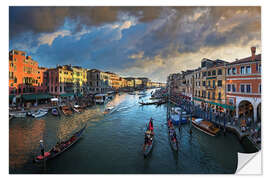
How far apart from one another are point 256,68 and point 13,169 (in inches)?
583

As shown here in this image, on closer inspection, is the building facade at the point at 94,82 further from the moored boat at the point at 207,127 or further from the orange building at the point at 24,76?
the moored boat at the point at 207,127

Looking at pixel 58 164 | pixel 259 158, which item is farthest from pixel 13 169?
pixel 259 158

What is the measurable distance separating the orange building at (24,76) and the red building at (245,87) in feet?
63.8

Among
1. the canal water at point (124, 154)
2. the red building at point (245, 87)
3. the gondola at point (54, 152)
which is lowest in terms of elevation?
the canal water at point (124, 154)

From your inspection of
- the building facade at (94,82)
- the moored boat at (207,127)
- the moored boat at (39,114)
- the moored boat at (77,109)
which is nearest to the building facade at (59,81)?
the building facade at (94,82)

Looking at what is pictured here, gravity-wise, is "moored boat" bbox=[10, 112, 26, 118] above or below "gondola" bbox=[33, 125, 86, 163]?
above

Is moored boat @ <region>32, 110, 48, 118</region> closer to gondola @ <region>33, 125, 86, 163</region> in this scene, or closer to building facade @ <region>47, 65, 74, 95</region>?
building facade @ <region>47, 65, 74, 95</region>

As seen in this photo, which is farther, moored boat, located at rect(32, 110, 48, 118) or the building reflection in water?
moored boat, located at rect(32, 110, 48, 118)

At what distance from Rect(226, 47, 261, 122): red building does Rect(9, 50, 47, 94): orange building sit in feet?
63.8

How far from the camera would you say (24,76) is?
45.8 ft

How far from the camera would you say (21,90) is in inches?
538

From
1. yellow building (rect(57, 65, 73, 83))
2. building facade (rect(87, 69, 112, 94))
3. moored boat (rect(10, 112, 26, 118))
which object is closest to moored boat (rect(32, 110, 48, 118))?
moored boat (rect(10, 112, 26, 118))

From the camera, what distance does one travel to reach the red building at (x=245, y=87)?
6700 mm

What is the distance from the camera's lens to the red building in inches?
264
